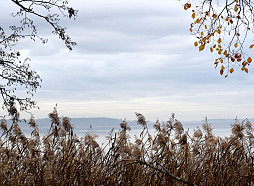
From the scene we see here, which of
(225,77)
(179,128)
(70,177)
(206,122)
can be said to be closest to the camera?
(70,177)

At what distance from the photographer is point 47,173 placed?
12.9ft

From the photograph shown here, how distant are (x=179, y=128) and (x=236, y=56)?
5081mm

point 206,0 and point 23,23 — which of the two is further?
point 23,23

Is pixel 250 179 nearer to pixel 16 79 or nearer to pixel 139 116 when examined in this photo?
pixel 139 116

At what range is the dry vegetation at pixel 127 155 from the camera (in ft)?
16.3

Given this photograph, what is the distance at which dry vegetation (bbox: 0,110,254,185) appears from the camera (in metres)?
4.96

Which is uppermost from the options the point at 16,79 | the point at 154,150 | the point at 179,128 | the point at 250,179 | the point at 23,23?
the point at 23,23

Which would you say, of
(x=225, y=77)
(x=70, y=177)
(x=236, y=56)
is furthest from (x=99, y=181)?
(x=236, y=56)

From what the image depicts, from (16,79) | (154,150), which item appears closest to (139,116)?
(154,150)

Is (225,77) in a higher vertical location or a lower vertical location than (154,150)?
higher

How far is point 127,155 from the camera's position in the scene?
5715 millimetres

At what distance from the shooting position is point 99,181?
195 inches

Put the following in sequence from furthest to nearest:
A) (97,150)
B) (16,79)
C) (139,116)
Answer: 1. (16,79)
2. (97,150)
3. (139,116)

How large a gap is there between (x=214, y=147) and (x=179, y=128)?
3.63 ft
